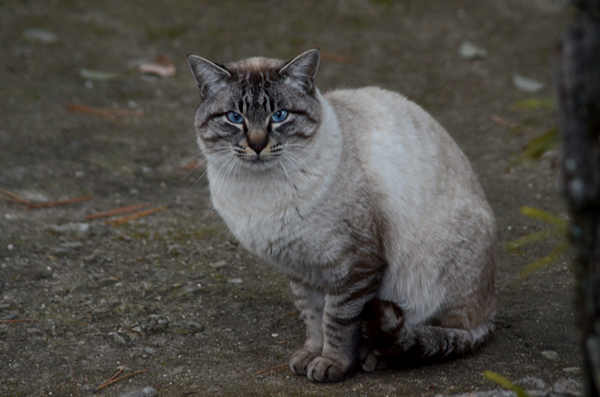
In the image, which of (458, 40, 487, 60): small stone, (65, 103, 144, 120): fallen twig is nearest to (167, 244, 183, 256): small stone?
(65, 103, 144, 120): fallen twig

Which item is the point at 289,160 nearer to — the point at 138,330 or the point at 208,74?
the point at 208,74

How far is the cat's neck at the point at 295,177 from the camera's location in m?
2.98

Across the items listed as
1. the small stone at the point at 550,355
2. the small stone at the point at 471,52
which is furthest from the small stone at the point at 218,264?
the small stone at the point at 471,52

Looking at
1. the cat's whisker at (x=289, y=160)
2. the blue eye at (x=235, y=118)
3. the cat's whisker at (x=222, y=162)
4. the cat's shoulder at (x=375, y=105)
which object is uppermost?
the cat's shoulder at (x=375, y=105)

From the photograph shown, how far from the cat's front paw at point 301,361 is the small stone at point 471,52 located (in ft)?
14.8

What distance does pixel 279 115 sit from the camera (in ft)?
9.93

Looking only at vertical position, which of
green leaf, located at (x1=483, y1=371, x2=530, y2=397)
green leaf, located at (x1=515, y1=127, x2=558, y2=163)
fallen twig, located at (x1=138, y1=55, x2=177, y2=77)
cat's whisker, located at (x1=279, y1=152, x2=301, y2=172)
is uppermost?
green leaf, located at (x1=515, y1=127, x2=558, y2=163)

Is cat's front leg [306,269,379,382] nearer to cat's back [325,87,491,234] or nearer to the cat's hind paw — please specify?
the cat's hind paw

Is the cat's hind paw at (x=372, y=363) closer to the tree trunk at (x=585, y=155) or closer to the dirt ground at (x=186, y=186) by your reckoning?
the dirt ground at (x=186, y=186)

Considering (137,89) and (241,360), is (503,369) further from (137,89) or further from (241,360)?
(137,89)

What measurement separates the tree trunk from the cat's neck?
1.62 metres

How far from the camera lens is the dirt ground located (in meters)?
3.07

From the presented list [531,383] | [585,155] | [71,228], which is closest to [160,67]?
[71,228]

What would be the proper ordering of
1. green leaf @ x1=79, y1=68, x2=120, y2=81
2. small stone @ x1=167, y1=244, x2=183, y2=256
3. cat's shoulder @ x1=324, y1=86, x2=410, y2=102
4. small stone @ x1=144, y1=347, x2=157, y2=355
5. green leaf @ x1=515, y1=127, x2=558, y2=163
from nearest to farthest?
green leaf @ x1=515, y1=127, x2=558, y2=163 < small stone @ x1=144, y1=347, x2=157, y2=355 < cat's shoulder @ x1=324, y1=86, x2=410, y2=102 < small stone @ x1=167, y1=244, x2=183, y2=256 < green leaf @ x1=79, y1=68, x2=120, y2=81
